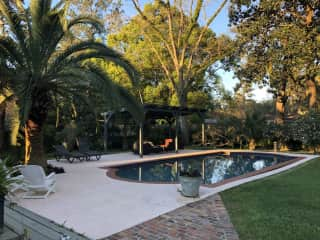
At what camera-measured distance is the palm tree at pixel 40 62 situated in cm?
704

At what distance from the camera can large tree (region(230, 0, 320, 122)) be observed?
16188 millimetres

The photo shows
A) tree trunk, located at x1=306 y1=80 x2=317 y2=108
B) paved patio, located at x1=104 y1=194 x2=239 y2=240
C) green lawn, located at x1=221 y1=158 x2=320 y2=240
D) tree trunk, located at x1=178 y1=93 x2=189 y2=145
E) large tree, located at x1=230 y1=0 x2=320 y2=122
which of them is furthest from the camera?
tree trunk, located at x1=178 y1=93 x2=189 y2=145

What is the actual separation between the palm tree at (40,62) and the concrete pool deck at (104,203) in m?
1.99

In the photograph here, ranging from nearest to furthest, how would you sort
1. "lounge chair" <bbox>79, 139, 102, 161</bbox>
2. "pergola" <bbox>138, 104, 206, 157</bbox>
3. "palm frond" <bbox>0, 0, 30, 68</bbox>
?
"palm frond" <bbox>0, 0, 30, 68</bbox>
"lounge chair" <bbox>79, 139, 102, 161</bbox>
"pergola" <bbox>138, 104, 206, 157</bbox>

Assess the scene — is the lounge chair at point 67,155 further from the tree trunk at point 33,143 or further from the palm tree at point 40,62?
the tree trunk at point 33,143

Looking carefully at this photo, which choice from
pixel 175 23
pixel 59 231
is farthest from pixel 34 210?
pixel 175 23

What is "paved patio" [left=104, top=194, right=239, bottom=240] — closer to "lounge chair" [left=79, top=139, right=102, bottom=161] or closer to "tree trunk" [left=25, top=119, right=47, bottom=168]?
"tree trunk" [left=25, top=119, right=47, bottom=168]

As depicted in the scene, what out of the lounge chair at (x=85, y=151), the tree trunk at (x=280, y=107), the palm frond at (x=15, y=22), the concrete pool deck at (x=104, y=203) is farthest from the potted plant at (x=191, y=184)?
the tree trunk at (x=280, y=107)

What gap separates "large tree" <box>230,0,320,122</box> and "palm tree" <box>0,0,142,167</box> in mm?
12753

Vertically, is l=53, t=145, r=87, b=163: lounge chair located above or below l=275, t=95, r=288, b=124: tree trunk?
below

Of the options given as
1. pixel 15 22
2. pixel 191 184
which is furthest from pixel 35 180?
pixel 15 22

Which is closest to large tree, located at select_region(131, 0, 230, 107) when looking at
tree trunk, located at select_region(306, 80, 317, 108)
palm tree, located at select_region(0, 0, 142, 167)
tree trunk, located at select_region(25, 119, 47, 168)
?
tree trunk, located at select_region(306, 80, 317, 108)

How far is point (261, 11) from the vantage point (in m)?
18.4

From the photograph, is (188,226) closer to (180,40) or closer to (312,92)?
(312,92)
